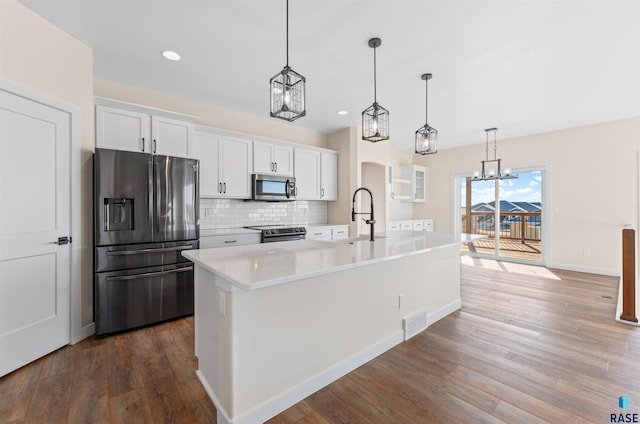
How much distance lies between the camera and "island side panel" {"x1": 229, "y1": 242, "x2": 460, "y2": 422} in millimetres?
1495

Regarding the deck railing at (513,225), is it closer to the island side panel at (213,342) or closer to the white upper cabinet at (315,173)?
the white upper cabinet at (315,173)

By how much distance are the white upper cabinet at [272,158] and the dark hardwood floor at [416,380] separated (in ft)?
7.86

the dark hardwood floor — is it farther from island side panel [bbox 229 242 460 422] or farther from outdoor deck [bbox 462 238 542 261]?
outdoor deck [bbox 462 238 542 261]

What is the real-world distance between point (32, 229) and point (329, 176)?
3996 millimetres

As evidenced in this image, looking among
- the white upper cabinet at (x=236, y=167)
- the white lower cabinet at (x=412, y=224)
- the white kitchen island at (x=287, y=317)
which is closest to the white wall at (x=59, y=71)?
the white kitchen island at (x=287, y=317)

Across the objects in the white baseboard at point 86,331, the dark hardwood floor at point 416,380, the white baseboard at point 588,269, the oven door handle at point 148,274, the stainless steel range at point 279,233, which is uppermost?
the stainless steel range at point 279,233

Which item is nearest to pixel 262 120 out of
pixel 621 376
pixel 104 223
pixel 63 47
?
pixel 63 47

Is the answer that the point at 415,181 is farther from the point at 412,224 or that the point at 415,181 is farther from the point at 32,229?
the point at 32,229

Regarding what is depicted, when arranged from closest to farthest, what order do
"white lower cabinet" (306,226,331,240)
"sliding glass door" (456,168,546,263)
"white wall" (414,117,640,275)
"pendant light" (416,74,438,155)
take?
1. "pendant light" (416,74,438,155)
2. "white lower cabinet" (306,226,331,240)
3. "white wall" (414,117,640,275)
4. "sliding glass door" (456,168,546,263)

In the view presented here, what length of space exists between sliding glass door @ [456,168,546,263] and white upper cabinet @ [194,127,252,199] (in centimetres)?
494

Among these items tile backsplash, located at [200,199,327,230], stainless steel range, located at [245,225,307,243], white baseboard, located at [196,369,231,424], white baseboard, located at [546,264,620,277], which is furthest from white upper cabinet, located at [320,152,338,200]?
white baseboard, located at [546,264,620,277]

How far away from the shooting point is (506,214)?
250 inches

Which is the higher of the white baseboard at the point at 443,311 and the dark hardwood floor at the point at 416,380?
the white baseboard at the point at 443,311

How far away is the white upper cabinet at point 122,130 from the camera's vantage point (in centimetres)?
282
